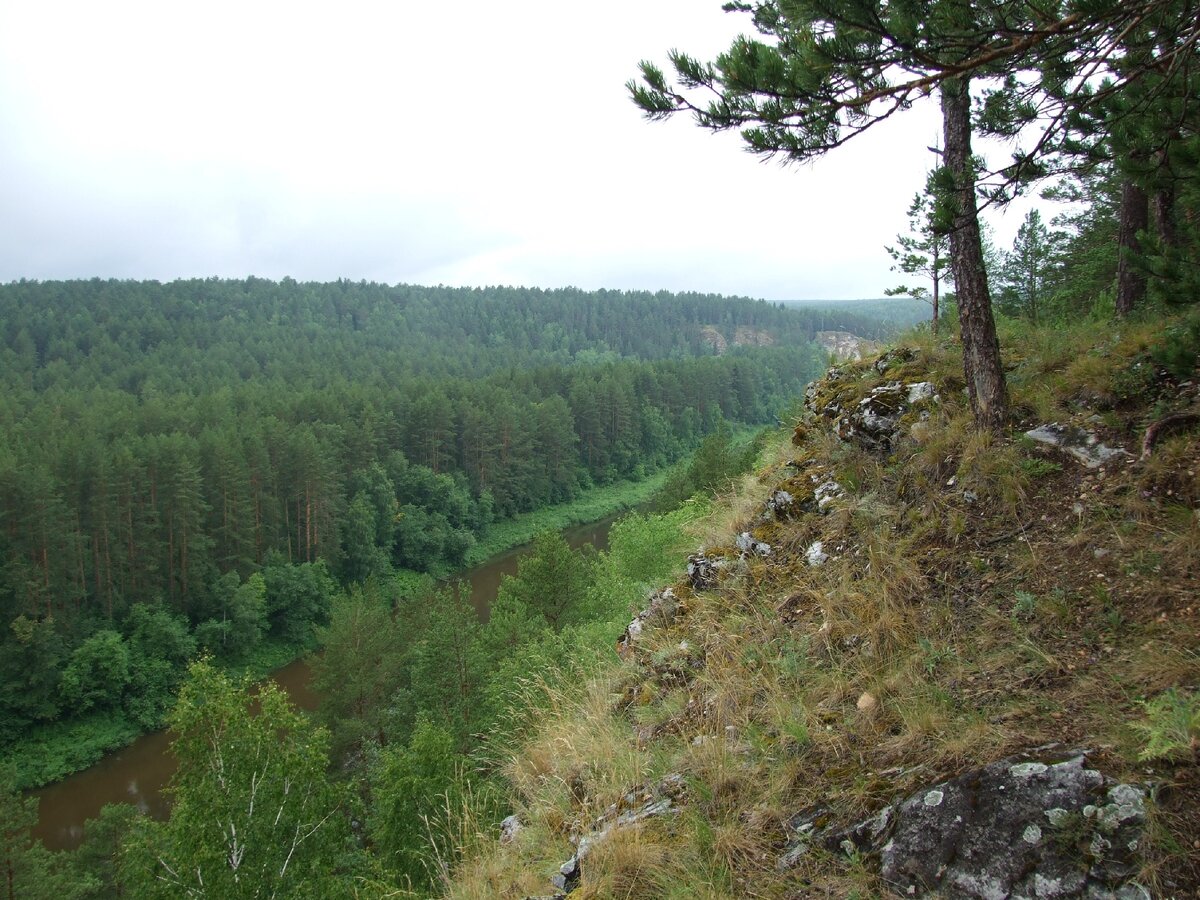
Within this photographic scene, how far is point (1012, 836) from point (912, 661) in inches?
45.6

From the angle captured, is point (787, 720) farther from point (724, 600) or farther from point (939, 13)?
point (939, 13)

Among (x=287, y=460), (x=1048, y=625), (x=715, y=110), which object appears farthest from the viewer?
(x=287, y=460)

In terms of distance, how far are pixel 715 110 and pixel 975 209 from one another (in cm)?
171

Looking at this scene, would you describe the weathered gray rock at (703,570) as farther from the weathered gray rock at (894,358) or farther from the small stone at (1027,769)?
Answer: the small stone at (1027,769)

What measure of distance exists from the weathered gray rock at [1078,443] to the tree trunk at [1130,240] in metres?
2.74

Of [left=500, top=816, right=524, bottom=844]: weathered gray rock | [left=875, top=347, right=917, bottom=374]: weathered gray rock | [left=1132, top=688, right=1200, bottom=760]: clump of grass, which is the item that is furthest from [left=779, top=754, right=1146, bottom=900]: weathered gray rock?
[left=875, top=347, right=917, bottom=374]: weathered gray rock

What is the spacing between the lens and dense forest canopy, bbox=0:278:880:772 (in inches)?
989

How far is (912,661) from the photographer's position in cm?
336

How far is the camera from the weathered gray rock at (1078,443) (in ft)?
13.2

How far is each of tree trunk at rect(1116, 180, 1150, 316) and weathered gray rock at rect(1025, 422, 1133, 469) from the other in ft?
8.98

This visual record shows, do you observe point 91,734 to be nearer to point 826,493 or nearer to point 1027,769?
point 826,493

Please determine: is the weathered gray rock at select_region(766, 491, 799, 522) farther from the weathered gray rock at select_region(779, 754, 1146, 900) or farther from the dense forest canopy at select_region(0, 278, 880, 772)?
the dense forest canopy at select_region(0, 278, 880, 772)

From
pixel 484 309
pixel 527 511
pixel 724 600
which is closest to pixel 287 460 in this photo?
pixel 527 511

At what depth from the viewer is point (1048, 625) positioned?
125 inches
